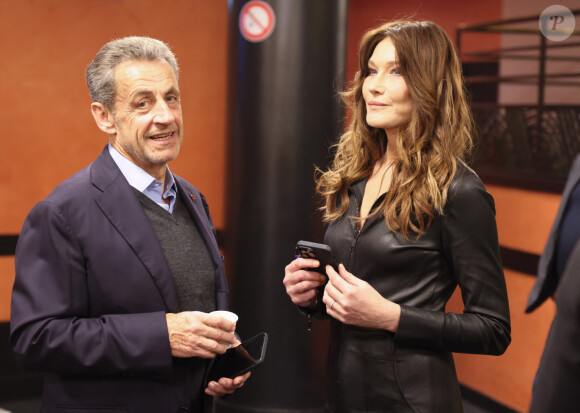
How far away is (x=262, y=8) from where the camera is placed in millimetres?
4008

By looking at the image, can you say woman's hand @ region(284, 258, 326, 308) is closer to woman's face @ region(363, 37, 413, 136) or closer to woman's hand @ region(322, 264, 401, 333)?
woman's hand @ region(322, 264, 401, 333)

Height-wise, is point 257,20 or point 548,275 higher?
point 257,20

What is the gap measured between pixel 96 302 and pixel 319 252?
2.07ft

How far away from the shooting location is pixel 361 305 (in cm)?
180

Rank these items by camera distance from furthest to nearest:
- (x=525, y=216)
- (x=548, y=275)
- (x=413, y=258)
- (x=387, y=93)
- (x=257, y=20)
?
(x=525, y=216), (x=257, y=20), (x=387, y=93), (x=413, y=258), (x=548, y=275)

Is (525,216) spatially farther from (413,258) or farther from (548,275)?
(548,275)

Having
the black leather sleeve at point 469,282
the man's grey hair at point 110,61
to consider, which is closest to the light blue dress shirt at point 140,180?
the man's grey hair at point 110,61

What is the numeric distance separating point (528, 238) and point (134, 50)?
3122mm

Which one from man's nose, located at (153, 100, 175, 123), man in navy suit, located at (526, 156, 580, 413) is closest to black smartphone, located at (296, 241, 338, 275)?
man's nose, located at (153, 100, 175, 123)

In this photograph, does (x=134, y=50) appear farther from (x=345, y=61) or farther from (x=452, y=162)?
(x=345, y=61)

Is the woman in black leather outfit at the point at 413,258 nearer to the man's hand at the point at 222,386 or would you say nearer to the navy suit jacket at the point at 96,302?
the man's hand at the point at 222,386

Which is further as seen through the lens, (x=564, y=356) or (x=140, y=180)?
(x=140, y=180)

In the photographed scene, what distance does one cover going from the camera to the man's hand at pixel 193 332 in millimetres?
1714

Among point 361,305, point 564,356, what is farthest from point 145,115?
point 564,356
